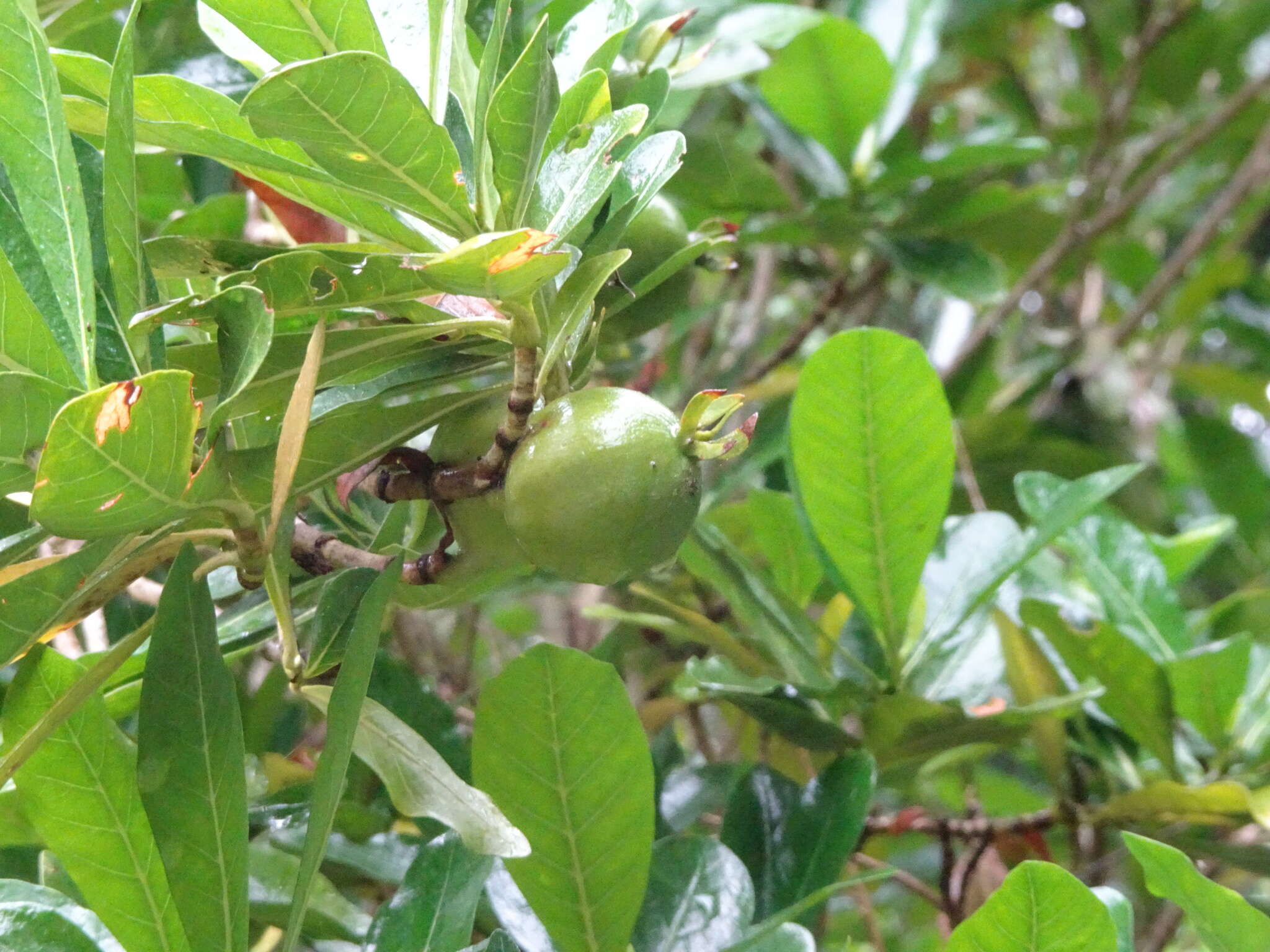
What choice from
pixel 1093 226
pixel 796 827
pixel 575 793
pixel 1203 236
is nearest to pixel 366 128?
pixel 575 793

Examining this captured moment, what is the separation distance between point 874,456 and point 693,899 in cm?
27

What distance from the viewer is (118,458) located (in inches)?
15.5

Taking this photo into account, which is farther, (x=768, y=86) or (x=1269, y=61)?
(x=1269, y=61)

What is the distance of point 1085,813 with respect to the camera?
854mm

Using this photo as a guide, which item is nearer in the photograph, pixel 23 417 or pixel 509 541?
pixel 23 417

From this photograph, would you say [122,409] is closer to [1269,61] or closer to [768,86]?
[768,86]

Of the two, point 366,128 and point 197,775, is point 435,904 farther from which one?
point 366,128

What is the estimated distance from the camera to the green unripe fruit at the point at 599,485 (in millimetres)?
464

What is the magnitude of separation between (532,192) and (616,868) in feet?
1.02

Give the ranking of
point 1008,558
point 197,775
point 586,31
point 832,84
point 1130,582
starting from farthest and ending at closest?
1. point 832,84
2. point 1130,582
3. point 1008,558
4. point 586,31
5. point 197,775

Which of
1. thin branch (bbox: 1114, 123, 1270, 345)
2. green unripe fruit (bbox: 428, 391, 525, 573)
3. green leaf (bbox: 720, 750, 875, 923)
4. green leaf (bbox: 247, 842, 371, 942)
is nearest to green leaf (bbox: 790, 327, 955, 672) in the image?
green leaf (bbox: 720, 750, 875, 923)

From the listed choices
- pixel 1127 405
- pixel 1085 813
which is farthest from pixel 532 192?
pixel 1127 405

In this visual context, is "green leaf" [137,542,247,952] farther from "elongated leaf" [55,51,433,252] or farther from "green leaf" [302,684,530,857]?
"elongated leaf" [55,51,433,252]

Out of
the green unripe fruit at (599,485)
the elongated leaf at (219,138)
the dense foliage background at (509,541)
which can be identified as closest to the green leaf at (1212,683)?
the dense foliage background at (509,541)
